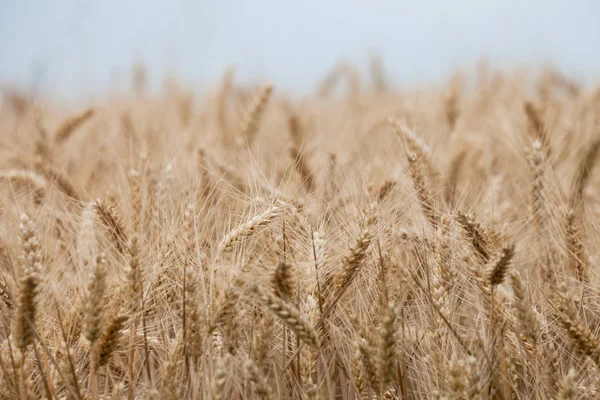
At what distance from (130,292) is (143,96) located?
547cm

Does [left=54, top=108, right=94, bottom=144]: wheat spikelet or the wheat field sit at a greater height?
the wheat field

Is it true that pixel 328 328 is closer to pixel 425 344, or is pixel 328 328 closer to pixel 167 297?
pixel 425 344

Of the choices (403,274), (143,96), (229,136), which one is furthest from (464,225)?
(143,96)

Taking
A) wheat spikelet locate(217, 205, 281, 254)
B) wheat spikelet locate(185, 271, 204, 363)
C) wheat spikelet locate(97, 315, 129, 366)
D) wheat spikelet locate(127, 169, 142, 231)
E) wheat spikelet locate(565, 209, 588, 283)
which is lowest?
wheat spikelet locate(127, 169, 142, 231)

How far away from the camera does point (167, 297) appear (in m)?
1.24

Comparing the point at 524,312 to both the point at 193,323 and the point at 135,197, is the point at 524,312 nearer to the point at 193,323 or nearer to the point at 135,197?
the point at 193,323

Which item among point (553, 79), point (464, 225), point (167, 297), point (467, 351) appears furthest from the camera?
point (553, 79)

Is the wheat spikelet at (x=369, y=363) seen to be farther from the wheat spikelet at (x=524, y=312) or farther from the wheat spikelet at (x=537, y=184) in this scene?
the wheat spikelet at (x=537, y=184)

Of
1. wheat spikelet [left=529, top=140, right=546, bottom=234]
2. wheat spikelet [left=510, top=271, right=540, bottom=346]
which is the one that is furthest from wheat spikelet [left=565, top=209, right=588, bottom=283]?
wheat spikelet [left=510, top=271, right=540, bottom=346]

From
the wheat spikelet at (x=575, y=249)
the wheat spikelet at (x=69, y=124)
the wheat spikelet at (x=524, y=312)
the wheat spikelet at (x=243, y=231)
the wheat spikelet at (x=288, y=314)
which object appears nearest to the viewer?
the wheat spikelet at (x=288, y=314)

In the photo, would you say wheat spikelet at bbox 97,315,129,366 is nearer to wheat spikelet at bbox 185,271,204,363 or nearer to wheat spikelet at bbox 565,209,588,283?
wheat spikelet at bbox 185,271,204,363

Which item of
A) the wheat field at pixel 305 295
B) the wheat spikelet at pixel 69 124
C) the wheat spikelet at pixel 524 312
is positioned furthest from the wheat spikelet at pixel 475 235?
the wheat spikelet at pixel 69 124

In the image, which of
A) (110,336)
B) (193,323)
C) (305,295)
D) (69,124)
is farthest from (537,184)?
(69,124)

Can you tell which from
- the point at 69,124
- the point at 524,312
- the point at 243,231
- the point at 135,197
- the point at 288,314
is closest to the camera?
the point at 288,314
